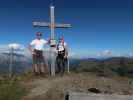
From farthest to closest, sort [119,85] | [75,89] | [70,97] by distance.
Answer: [119,85] < [75,89] < [70,97]

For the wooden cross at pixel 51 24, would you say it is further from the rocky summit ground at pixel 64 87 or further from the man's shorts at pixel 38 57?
the rocky summit ground at pixel 64 87

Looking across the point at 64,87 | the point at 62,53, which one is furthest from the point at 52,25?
the point at 64,87

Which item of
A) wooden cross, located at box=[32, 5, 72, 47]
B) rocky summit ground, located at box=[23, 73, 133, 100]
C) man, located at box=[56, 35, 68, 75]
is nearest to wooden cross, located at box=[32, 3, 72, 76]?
wooden cross, located at box=[32, 5, 72, 47]

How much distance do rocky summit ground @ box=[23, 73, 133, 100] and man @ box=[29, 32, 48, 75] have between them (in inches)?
50.7

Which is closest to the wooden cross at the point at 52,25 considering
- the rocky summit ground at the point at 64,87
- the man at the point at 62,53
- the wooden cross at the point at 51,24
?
the wooden cross at the point at 51,24

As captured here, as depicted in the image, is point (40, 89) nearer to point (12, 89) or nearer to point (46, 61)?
point (12, 89)

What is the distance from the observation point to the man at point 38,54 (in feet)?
46.2

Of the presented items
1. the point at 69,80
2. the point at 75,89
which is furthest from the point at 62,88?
A: the point at 69,80

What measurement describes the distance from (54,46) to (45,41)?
79 centimetres

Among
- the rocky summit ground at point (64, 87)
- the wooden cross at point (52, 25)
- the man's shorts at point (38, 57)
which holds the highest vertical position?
the wooden cross at point (52, 25)

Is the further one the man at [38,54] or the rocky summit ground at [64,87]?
the man at [38,54]

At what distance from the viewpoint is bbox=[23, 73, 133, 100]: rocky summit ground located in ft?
34.4

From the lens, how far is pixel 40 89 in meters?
11.3

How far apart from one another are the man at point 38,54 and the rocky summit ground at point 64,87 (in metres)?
1.29
